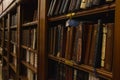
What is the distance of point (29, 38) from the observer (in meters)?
2.40

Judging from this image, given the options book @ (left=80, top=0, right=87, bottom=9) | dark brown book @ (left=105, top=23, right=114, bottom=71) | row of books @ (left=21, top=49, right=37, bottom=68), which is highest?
book @ (left=80, top=0, right=87, bottom=9)

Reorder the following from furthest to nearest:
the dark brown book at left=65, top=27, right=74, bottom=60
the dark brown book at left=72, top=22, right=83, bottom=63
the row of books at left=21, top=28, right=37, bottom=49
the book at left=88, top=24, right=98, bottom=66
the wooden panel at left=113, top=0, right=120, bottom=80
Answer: the row of books at left=21, top=28, right=37, bottom=49 < the dark brown book at left=65, top=27, right=74, bottom=60 < the dark brown book at left=72, top=22, right=83, bottom=63 < the book at left=88, top=24, right=98, bottom=66 < the wooden panel at left=113, top=0, right=120, bottom=80

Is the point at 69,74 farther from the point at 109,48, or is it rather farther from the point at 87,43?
the point at 109,48

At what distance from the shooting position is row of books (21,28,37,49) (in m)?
2.19

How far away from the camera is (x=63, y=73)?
148cm

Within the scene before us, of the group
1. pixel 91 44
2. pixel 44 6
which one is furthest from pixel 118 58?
pixel 44 6

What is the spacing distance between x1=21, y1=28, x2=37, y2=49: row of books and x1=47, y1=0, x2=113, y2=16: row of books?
1.93 ft

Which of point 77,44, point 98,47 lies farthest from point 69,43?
point 98,47

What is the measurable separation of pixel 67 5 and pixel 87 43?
36 centimetres

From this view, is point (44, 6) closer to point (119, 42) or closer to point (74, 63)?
point (74, 63)

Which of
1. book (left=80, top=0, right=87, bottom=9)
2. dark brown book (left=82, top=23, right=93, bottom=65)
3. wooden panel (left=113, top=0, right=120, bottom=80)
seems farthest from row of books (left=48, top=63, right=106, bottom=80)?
book (left=80, top=0, right=87, bottom=9)

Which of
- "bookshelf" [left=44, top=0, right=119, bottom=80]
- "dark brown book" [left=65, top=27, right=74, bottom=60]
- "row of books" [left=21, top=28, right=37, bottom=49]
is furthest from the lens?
"row of books" [left=21, top=28, right=37, bottom=49]

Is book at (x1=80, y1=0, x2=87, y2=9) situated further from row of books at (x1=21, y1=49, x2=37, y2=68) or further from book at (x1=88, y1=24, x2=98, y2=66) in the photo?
row of books at (x1=21, y1=49, x2=37, y2=68)

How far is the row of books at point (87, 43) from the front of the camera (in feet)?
3.22
